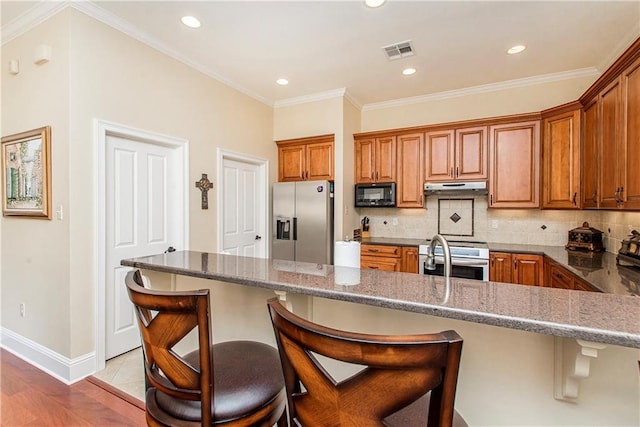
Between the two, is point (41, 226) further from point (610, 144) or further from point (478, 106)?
point (478, 106)

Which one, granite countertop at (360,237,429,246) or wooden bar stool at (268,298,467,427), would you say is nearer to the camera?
wooden bar stool at (268,298,467,427)

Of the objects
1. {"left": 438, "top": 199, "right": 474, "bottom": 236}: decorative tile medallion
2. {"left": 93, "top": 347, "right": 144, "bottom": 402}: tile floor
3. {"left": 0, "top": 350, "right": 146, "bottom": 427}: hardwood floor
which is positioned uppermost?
{"left": 438, "top": 199, "right": 474, "bottom": 236}: decorative tile medallion

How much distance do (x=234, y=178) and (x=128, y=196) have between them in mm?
1333

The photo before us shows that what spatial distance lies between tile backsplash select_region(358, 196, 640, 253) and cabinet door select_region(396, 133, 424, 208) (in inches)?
12.6

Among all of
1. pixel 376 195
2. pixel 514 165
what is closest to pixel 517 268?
pixel 514 165

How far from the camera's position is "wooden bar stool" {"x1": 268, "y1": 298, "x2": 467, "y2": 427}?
1.85 feet

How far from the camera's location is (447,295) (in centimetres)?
95

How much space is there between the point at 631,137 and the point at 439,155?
73.8 inches

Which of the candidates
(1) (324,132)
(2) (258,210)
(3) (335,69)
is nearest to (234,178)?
(2) (258,210)

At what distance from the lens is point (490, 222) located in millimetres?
3924

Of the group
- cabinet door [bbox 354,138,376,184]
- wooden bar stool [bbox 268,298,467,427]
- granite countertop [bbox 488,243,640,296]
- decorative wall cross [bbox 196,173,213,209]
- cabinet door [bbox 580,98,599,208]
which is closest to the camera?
wooden bar stool [bbox 268,298,467,427]

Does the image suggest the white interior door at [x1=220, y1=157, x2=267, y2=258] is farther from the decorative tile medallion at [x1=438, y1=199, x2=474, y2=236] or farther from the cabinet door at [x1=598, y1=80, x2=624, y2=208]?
the cabinet door at [x1=598, y1=80, x2=624, y2=208]

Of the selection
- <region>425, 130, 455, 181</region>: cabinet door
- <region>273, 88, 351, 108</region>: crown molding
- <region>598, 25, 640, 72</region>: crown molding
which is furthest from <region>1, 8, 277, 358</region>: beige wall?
<region>598, 25, 640, 72</region>: crown molding

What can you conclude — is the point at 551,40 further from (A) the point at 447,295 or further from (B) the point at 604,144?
(A) the point at 447,295
